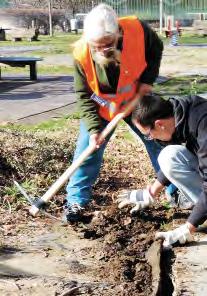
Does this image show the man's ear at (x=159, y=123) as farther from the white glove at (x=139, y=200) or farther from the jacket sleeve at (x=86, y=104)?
the white glove at (x=139, y=200)

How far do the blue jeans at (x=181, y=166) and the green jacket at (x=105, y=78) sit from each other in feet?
1.76

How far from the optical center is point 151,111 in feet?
12.9

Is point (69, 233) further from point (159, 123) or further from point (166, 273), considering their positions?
point (159, 123)

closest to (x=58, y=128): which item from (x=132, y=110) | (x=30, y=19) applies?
(x=132, y=110)

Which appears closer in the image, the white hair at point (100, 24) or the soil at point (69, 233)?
the soil at point (69, 233)

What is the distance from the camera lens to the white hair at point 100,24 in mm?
3969

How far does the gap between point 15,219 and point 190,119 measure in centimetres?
163

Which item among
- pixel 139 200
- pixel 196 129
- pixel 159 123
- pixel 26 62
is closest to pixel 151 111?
pixel 159 123

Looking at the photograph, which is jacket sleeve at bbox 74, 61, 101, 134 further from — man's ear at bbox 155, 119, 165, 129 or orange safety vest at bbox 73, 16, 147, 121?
man's ear at bbox 155, 119, 165, 129

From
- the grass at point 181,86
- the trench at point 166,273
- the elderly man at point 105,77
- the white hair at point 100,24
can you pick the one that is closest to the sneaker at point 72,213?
the elderly man at point 105,77

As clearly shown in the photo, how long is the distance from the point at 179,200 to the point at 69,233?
937 mm

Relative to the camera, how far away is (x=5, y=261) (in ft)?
13.5

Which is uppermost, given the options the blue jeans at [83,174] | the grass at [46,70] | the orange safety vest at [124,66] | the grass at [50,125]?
the orange safety vest at [124,66]

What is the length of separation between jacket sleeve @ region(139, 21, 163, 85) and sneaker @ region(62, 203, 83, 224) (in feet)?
3.50
